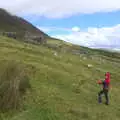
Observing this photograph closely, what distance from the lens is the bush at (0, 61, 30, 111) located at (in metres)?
23.5

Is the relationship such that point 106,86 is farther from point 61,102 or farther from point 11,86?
point 11,86

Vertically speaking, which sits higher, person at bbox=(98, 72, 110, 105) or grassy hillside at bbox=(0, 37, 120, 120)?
person at bbox=(98, 72, 110, 105)

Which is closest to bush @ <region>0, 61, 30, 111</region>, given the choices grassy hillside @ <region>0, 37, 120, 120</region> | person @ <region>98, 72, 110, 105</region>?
grassy hillside @ <region>0, 37, 120, 120</region>

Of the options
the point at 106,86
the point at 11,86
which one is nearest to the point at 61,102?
the point at 106,86

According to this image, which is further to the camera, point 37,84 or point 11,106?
point 37,84

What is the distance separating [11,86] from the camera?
933 inches

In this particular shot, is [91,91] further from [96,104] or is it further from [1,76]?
[1,76]

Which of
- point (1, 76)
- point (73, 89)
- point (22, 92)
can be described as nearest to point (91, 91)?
point (73, 89)

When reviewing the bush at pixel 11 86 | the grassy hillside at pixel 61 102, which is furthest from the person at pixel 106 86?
the bush at pixel 11 86

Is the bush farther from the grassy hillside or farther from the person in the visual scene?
the person

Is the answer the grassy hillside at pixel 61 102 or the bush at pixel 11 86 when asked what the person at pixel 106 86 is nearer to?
the grassy hillside at pixel 61 102

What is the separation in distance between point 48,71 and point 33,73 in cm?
259

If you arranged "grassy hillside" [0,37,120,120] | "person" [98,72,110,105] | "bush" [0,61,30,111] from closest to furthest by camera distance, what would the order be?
"grassy hillside" [0,37,120,120] < "bush" [0,61,30,111] < "person" [98,72,110,105]

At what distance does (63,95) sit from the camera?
28.5 m
